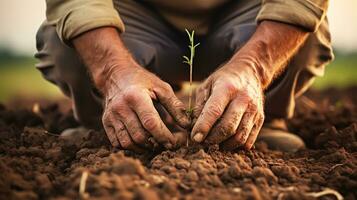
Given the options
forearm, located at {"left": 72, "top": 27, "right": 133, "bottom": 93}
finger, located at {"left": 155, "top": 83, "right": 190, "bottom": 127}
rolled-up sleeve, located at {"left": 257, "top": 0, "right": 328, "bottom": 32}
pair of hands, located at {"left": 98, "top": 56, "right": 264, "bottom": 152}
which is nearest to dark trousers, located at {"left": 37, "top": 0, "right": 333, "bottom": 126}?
rolled-up sleeve, located at {"left": 257, "top": 0, "right": 328, "bottom": 32}

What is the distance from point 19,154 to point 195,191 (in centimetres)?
95

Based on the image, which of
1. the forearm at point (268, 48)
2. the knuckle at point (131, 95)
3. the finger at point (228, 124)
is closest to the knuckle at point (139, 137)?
the knuckle at point (131, 95)

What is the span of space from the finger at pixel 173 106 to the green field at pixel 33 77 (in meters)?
5.15

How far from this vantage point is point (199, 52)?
3145 mm

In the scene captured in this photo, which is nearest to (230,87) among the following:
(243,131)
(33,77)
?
(243,131)

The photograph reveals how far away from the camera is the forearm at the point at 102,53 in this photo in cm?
230

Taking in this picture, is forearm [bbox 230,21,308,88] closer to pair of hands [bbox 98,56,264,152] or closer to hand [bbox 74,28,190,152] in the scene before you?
pair of hands [bbox 98,56,264,152]

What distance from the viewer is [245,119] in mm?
2088

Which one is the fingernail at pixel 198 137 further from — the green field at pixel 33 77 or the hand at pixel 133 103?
the green field at pixel 33 77

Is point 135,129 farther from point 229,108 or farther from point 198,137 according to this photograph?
point 229,108

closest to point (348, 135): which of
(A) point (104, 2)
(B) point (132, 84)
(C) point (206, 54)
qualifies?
(C) point (206, 54)

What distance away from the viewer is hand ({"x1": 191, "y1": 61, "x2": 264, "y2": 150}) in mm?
1987

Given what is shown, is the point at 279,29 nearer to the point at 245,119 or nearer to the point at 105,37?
the point at 245,119

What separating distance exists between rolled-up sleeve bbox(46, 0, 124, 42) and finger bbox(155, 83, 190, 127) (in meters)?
0.50
